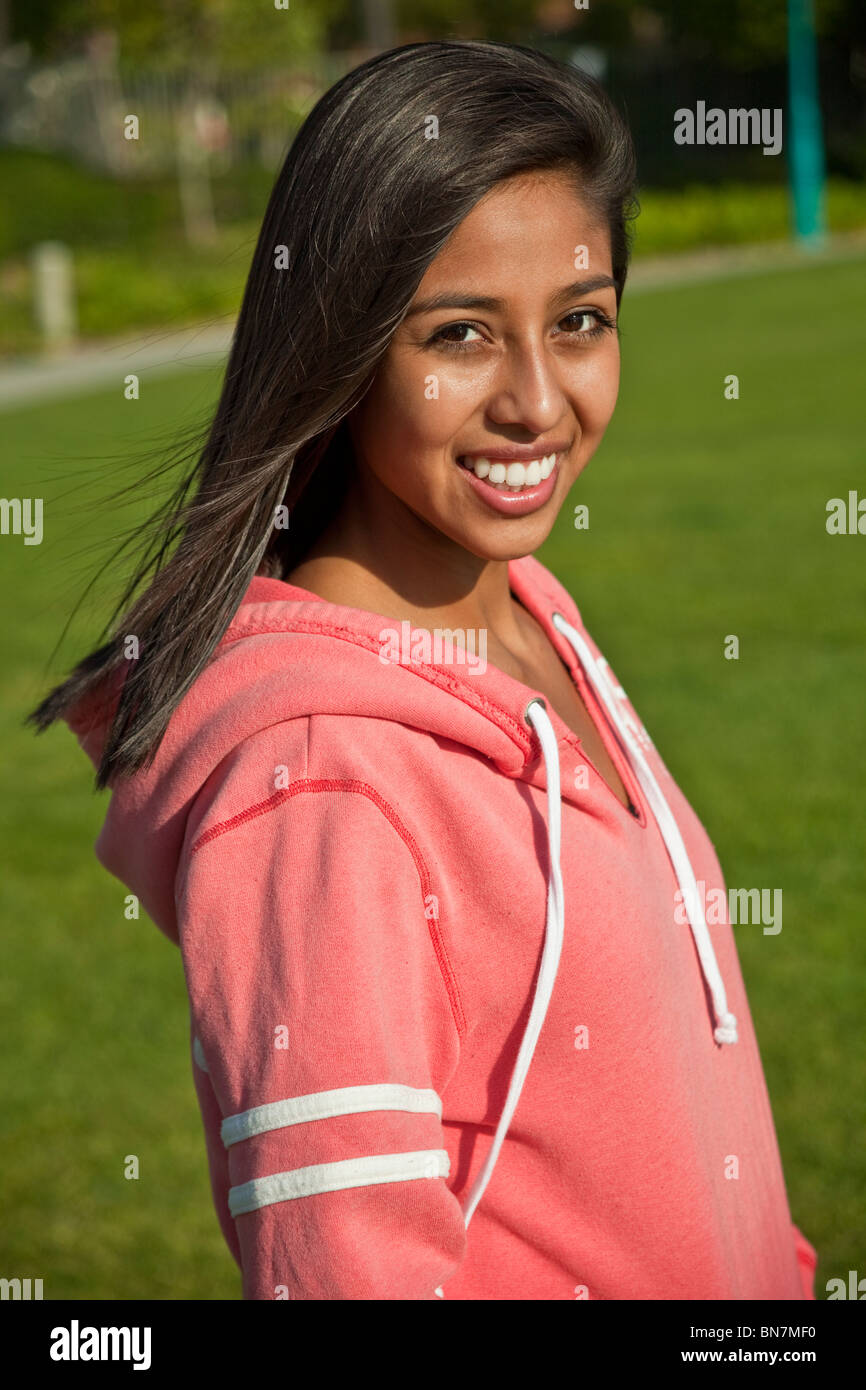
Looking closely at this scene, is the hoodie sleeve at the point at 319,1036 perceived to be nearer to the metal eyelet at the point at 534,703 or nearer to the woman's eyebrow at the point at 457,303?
the metal eyelet at the point at 534,703

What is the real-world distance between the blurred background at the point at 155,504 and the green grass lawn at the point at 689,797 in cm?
1

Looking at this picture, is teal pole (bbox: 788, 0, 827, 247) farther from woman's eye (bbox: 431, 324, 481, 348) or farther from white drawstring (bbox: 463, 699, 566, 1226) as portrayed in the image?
white drawstring (bbox: 463, 699, 566, 1226)

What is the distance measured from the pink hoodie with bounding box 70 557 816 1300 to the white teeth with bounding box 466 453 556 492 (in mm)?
162

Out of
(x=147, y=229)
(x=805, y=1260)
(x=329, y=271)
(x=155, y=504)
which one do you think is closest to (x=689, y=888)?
(x=805, y=1260)

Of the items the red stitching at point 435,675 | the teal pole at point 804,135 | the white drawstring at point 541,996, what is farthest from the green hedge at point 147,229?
the white drawstring at point 541,996

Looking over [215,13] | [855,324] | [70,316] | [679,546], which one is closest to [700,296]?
[855,324]

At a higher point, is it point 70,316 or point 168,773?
point 70,316

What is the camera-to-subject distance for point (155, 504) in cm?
736

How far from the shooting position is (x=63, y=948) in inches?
180

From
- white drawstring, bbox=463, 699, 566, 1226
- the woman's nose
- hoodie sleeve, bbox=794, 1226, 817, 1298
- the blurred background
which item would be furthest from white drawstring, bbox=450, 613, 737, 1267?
the blurred background

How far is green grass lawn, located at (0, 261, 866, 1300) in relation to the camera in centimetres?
337

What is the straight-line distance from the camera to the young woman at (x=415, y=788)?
46.3 inches

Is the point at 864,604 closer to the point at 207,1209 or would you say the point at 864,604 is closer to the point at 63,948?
the point at 63,948
